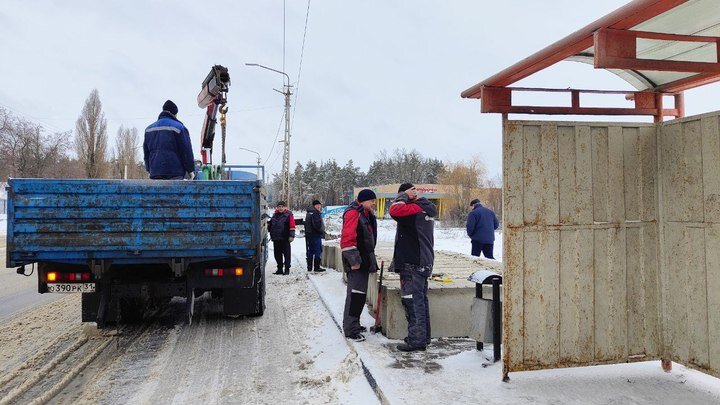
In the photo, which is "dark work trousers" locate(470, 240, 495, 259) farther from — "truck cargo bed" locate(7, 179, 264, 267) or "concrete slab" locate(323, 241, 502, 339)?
"truck cargo bed" locate(7, 179, 264, 267)

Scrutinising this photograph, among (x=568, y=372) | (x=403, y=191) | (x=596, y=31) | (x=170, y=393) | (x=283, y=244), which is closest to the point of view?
(x=596, y=31)

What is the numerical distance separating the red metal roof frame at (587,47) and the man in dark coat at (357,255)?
5.94ft

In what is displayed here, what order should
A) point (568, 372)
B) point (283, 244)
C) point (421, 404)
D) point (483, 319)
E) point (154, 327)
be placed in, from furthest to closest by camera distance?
point (283, 244) < point (154, 327) < point (483, 319) < point (568, 372) < point (421, 404)

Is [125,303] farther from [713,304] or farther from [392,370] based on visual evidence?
[713,304]

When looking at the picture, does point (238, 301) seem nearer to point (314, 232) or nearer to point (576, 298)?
point (576, 298)

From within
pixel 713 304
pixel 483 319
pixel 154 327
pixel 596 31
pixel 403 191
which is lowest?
pixel 154 327

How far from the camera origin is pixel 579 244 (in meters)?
4.09

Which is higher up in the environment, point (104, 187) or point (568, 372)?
point (104, 187)

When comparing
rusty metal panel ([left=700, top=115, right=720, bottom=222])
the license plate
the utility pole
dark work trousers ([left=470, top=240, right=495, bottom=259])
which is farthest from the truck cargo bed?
the utility pole

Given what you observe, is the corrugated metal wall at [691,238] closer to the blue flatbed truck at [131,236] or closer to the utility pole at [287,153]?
the blue flatbed truck at [131,236]

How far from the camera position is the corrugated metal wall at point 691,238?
12.4 feet

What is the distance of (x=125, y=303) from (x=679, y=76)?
6.74 m

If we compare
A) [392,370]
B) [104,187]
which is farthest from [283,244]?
[392,370]

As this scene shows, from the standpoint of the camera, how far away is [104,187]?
5242mm
